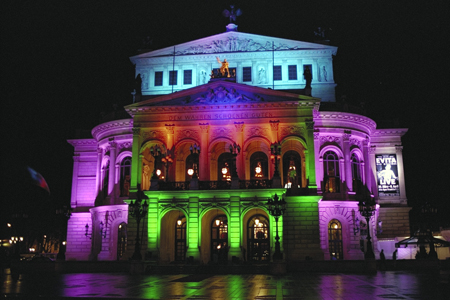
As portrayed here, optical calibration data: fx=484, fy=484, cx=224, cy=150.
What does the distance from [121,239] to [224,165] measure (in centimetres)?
1267

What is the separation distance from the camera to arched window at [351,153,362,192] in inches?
1879

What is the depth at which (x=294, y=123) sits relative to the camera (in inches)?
1748

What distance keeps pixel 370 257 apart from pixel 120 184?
2626cm

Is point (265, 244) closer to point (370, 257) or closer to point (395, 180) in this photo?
point (370, 257)

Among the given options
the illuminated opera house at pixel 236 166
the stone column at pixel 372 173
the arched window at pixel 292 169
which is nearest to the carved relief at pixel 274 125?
the illuminated opera house at pixel 236 166

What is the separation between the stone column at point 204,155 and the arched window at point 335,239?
1273cm

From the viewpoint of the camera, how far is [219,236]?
44.5 m

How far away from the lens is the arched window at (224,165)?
154ft

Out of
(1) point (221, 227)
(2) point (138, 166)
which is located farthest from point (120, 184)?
(1) point (221, 227)

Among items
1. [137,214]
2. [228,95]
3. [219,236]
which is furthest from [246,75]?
[137,214]

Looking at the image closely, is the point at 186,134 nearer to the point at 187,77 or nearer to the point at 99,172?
the point at 187,77

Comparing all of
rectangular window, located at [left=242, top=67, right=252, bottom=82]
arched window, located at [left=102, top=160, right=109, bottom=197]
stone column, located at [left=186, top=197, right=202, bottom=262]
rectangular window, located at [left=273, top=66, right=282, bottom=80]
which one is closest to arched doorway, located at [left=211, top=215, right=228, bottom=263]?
stone column, located at [left=186, top=197, right=202, bottom=262]

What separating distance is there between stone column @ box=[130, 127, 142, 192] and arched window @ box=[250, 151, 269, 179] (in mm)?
11019

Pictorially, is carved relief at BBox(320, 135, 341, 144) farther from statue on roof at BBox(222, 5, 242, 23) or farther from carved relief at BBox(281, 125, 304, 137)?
statue on roof at BBox(222, 5, 242, 23)
